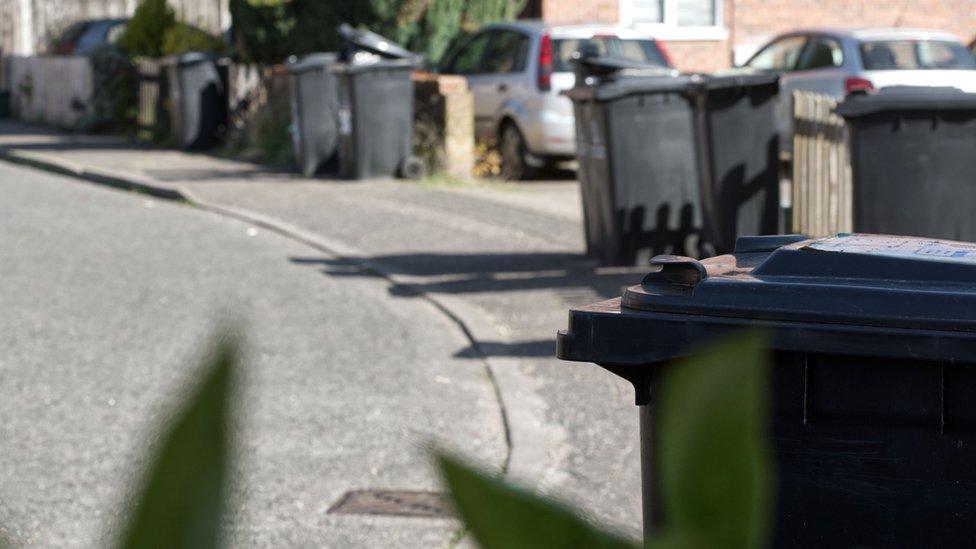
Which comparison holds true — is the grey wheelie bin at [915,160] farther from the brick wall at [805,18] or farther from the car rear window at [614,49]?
the brick wall at [805,18]

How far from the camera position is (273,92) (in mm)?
17312

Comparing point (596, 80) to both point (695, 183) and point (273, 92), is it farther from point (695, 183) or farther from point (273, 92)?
point (273, 92)

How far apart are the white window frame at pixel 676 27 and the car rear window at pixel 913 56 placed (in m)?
7.16

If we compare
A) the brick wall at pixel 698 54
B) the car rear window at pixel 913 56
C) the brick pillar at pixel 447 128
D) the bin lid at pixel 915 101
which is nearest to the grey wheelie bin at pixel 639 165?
the bin lid at pixel 915 101

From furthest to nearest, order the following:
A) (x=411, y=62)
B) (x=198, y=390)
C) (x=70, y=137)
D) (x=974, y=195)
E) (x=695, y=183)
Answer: (x=70, y=137) < (x=411, y=62) < (x=695, y=183) < (x=974, y=195) < (x=198, y=390)

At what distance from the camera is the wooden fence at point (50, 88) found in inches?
846

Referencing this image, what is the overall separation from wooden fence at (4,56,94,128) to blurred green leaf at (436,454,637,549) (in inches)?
845

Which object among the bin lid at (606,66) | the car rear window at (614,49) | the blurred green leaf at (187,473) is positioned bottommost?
the blurred green leaf at (187,473)

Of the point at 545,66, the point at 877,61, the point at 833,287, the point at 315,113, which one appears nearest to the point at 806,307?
the point at 833,287

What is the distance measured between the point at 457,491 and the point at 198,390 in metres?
0.11

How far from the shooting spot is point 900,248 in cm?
241

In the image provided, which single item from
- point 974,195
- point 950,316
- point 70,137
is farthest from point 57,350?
point 70,137

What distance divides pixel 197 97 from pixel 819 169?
417 inches

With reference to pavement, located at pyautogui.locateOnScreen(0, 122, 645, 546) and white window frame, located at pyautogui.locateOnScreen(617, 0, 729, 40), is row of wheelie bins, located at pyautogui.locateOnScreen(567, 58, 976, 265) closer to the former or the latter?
pavement, located at pyautogui.locateOnScreen(0, 122, 645, 546)
